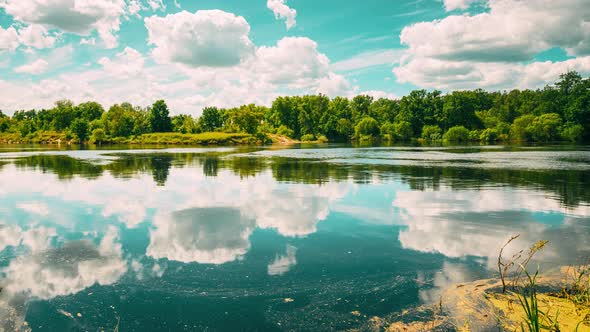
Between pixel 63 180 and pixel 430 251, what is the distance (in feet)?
94.4

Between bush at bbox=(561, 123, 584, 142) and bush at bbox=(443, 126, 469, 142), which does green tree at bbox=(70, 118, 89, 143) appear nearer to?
bush at bbox=(443, 126, 469, 142)

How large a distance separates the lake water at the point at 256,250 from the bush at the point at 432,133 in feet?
471

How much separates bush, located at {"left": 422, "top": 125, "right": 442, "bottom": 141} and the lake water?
143 m

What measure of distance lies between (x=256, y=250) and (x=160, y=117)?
158 meters

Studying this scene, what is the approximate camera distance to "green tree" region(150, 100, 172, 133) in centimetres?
15718

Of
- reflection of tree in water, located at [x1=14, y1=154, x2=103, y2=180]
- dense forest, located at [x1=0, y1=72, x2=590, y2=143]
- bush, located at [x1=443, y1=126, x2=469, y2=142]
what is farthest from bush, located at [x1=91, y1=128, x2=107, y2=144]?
bush, located at [x1=443, y1=126, x2=469, y2=142]

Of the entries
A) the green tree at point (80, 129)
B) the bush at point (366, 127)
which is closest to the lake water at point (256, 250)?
the green tree at point (80, 129)

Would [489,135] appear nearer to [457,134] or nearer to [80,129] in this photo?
[457,134]

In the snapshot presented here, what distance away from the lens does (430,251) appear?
451 inches

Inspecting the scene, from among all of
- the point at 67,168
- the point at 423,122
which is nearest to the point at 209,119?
the point at 423,122

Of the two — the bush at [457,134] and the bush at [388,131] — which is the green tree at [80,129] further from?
the bush at [457,134]

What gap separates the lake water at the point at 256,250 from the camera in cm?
772

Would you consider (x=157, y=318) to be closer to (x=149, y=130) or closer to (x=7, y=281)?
(x=7, y=281)

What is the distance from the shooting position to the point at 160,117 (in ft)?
519
